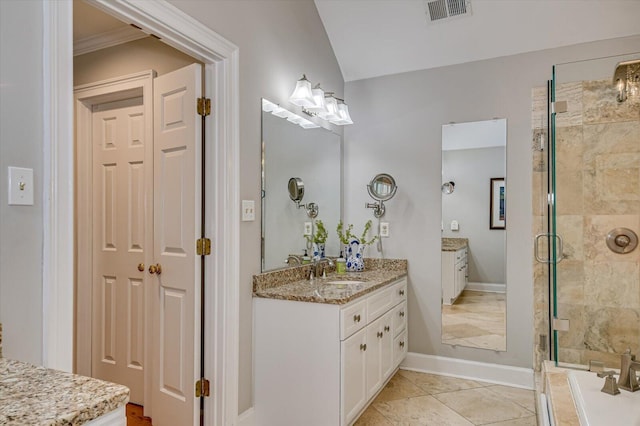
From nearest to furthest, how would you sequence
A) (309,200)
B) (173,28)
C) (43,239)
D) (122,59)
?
(43,239)
(173,28)
(122,59)
(309,200)

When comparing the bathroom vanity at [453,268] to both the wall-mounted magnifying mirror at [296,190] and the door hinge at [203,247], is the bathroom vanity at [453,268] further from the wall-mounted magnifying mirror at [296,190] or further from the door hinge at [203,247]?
the door hinge at [203,247]

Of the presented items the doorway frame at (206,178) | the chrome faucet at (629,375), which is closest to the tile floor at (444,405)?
the chrome faucet at (629,375)

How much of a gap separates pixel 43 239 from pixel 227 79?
48.8 inches

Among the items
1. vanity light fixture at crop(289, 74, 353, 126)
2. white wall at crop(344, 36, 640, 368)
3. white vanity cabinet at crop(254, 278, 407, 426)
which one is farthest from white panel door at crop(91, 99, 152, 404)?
white wall at crop(344, 36, 640, 368)

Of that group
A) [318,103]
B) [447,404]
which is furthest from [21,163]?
[447,404]

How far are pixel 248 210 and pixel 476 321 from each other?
6.67 feet

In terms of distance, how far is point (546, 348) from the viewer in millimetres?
2928

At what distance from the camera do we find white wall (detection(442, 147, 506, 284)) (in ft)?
10.4

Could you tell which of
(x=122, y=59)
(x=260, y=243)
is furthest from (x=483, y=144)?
(x=122, y=59)

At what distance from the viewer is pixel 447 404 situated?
109 inches

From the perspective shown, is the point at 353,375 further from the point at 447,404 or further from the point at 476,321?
the point at 476,321

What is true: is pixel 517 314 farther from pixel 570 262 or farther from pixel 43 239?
pixel 43 239

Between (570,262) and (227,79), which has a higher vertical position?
(227,79)

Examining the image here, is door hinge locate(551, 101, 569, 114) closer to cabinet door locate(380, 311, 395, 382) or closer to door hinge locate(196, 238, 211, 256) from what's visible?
cabinet door locate(380, 311, 395, 382)
